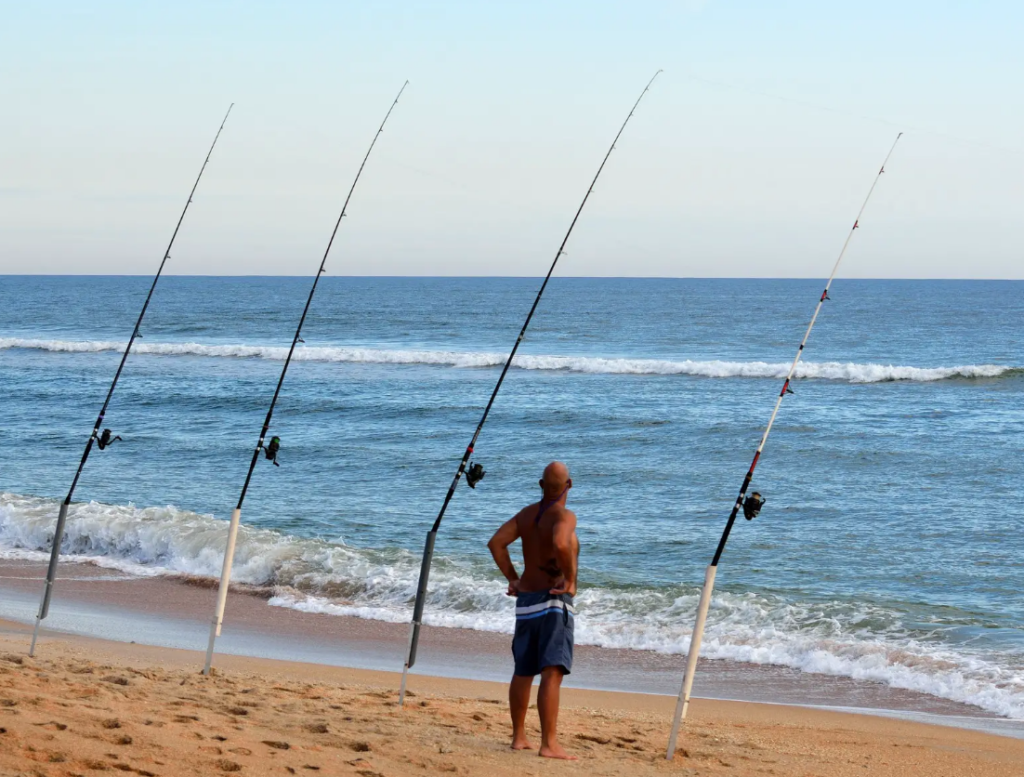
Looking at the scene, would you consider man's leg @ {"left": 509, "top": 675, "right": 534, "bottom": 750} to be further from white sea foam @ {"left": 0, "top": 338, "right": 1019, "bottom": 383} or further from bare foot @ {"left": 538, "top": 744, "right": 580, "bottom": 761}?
white sea foam @ {"left": 0, "top": 338, "right": 1019, "bottom": 383}

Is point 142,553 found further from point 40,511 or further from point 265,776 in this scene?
point 265,776

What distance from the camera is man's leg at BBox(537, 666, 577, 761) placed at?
4.64 metres

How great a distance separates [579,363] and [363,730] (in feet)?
93.6

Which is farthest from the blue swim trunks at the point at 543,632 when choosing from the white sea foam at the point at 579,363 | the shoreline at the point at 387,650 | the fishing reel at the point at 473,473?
the white sea foam at the point at 579,363

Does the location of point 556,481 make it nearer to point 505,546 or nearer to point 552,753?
point 505,546

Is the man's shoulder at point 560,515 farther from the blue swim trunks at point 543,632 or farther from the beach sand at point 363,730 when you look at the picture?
the beach sand at point 363,730

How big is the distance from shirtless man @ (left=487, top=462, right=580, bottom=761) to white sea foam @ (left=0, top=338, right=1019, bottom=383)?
25.9m

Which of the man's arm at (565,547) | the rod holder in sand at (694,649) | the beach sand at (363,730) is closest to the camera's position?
the beach sand at (363,730)

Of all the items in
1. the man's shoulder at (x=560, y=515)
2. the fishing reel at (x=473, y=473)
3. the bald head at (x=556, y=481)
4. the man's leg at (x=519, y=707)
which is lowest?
the man's leg at (x=519, y=707)

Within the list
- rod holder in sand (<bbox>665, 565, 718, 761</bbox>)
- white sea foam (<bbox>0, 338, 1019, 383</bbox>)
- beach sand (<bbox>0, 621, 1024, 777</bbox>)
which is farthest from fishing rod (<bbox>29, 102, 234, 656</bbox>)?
white sea foam (<bbox>0, 338, 1019, 383</bbox>)

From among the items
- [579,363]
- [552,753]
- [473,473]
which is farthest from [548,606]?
[579,363]

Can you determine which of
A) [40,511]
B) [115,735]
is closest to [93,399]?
[40,511]

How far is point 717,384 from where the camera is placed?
93.6ft

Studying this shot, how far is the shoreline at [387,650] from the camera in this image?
7367 mm
